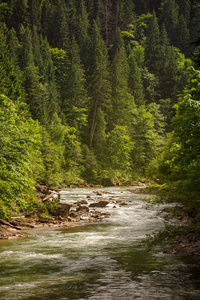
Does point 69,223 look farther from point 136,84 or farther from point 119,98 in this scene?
point 136,84

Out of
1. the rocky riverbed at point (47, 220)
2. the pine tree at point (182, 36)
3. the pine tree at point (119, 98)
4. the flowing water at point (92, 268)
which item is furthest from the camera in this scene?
the pine tree at point (182, 36)

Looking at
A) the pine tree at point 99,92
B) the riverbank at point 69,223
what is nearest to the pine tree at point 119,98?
the pine tree at point 99,92

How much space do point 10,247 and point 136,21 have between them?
127 m

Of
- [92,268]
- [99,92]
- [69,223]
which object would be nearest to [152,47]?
[99,92]

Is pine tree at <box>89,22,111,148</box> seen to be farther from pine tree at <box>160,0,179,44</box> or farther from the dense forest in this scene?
pine tree at <box>160,0,179,44</box>

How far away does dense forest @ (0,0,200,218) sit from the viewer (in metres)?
52.5

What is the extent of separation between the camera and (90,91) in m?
77.8

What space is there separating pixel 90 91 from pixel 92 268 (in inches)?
2656

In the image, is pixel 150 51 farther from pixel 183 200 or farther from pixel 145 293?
pixel 145 293

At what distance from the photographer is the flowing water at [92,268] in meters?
9.65

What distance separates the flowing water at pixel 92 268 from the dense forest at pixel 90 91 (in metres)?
2.95

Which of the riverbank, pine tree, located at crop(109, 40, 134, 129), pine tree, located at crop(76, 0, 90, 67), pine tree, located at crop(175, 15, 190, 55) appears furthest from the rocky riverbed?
pine tree, located at crop(175, 15, 190, 55)

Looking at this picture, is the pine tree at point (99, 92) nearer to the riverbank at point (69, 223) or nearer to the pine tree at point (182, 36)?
the riverbank at point (69, 223)

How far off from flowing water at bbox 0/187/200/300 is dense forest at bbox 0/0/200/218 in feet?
9.67
